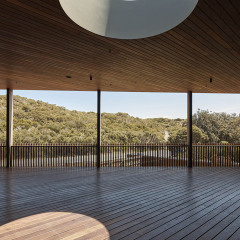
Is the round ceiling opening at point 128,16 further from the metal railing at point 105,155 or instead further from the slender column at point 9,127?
the slender column at point 9,127

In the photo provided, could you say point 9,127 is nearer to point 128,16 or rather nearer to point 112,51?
point 112,51

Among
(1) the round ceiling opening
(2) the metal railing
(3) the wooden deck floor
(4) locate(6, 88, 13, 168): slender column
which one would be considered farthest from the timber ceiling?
(3) the wooden deck floor

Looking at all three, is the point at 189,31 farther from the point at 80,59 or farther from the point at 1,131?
the point at 1,131

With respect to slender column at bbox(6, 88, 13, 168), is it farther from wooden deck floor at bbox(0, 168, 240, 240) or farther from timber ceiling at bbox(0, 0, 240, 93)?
timber ceiling at bbox(0, 0, 240, 93)

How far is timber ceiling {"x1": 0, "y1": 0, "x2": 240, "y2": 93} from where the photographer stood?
2.70m

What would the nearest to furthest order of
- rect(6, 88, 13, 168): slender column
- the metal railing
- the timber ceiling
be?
the timber ceiling → rect(6, 88, 13, 168): slender column → the metal railing

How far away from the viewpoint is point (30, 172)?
6.54m

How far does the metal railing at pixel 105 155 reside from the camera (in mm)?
7652

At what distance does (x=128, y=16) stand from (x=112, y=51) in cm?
88

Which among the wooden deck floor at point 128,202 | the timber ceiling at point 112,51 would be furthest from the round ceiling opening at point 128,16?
the wooden deck floor at point 128,202

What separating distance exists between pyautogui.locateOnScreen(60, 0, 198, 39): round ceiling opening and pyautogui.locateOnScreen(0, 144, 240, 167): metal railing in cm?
550

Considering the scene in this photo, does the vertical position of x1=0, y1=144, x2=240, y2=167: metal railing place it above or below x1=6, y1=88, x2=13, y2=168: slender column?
below

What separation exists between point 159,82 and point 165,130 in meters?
14.1

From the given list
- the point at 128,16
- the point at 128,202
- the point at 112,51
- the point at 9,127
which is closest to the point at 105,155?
the point at 9,127
